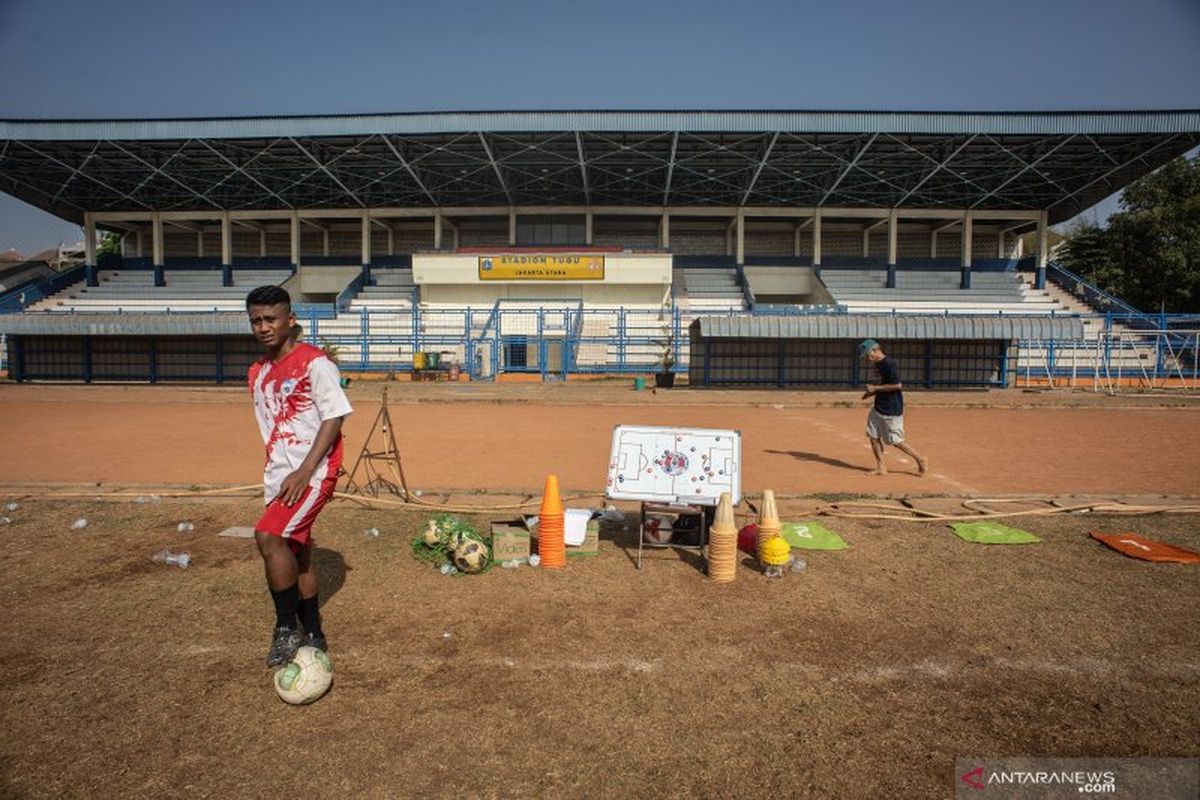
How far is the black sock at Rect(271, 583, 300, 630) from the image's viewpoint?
3713 millimetres

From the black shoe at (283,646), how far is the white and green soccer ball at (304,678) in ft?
0.54

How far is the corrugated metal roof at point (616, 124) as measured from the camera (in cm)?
3192

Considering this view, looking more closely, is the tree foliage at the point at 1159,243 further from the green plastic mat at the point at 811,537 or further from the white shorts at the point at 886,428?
the green plastic mat at the point at 811,537

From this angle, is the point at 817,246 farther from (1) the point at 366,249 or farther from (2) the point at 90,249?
(2) the point at 90,249

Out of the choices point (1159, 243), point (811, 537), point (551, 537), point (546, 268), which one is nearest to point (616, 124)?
point (546, 268)

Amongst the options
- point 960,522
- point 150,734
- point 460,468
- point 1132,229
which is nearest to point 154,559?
point 150,734

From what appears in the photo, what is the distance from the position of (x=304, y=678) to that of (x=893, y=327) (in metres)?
25.2

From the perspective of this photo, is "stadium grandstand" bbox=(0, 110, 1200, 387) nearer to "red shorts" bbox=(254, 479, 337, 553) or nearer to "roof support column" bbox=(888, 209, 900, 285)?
"roof support column" bbox=(888, 209, 900, 285)

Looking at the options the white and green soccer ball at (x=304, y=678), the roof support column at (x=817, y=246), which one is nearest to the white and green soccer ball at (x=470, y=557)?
the white and green soccer ball at (x=304, y=678)

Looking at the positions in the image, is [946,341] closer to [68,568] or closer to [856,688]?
[856,688]

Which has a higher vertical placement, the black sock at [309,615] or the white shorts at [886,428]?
the white shorts at [886,428]

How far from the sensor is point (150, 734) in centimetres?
312

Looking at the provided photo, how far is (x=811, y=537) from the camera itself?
619 cm

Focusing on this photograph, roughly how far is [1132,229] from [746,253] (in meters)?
24.2
